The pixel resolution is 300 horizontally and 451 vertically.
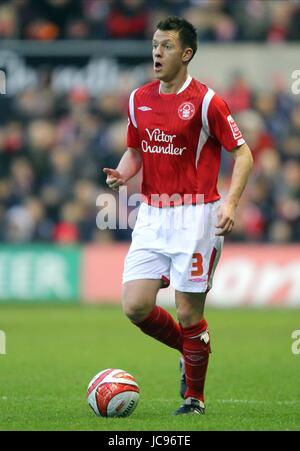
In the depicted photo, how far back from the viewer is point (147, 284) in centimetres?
743

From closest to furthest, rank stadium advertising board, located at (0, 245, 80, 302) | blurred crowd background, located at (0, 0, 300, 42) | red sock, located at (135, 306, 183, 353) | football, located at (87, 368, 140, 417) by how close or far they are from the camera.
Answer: football, located at (87, 368, 140, 417) < red sock, located at (135, 306, 183, 353) < stadium advertising board, located at (0, 245, 80, 302) < blurred crowd background, located at (0, 0, 300, 42)

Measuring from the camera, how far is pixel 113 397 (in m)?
7.27

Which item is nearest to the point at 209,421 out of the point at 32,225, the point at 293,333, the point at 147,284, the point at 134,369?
the point at 147,284

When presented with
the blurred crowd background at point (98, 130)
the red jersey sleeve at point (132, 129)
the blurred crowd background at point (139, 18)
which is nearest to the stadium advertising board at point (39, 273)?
the blurred crowd background at point (98, 130)

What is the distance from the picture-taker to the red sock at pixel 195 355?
7480mm

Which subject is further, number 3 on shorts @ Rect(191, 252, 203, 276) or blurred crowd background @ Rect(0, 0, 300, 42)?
blurred crowd background @ Rect(0, 0, 300, 42)

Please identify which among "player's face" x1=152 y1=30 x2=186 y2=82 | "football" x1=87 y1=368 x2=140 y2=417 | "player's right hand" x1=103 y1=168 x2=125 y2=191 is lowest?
"football" x1=87 y1=368 x2=140 y2=417

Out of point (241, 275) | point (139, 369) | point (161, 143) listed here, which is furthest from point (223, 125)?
point (241, 275)

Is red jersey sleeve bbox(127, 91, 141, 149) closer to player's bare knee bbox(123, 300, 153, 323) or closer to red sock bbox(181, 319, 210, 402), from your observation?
player's bare knee bbox(123, 300, 153, 323)

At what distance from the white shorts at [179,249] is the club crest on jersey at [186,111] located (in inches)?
23.1

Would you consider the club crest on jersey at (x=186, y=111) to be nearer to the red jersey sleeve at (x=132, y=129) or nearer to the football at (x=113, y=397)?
the red jersey sleeve at (x=132, y=129)

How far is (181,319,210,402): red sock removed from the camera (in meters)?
7.48

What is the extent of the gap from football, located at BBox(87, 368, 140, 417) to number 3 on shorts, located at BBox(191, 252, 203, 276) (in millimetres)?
829

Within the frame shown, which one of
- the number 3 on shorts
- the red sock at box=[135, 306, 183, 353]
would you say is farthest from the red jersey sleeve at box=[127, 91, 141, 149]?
the red sock at box=[135, 306, 183, 353]
